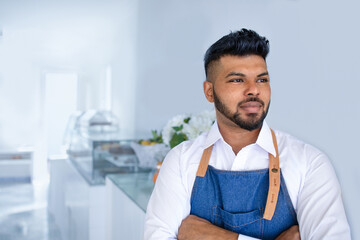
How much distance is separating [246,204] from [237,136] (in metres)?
0.21

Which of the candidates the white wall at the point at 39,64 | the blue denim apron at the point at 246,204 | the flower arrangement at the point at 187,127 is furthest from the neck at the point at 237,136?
the white wall at the point at 39,64

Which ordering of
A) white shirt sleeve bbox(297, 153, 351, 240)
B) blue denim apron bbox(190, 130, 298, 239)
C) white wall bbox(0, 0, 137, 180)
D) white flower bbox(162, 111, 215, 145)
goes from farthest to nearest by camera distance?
1. white wall bbox(0, 0, 137, 180)
2. white flower bbox(162, 111, 215, 145)
3. blue denim apron bbox(190, 130, 298, 239)
4. white shirt sleeve bbox(297, 153, 351, 240)

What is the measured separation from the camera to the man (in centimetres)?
96

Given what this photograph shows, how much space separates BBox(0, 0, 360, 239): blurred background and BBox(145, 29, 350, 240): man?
0.25 m

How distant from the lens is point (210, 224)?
102 cm

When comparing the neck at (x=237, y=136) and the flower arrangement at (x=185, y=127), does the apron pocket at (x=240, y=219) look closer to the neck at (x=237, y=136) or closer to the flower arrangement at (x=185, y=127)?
the neck at (x=237, y=136)

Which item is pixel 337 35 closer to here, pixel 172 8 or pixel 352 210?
pixel 352 210

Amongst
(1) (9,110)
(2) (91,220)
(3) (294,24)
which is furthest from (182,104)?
(1) (9,110)

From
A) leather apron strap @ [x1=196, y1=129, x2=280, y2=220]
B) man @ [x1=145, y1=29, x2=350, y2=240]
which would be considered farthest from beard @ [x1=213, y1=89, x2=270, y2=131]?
leather apron strap @ [x1=196, y1=129, x2=280, y2=220]

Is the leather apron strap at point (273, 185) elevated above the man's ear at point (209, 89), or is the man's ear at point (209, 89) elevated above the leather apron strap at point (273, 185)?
the man's ear at point (209, 89)

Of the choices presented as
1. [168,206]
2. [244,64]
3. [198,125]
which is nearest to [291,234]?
[168,206]

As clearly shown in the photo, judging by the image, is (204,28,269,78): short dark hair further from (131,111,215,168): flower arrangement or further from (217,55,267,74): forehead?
(131,111,215,168): flower arrangement

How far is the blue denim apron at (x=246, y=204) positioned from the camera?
0.99 metres

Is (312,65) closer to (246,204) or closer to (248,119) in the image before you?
(248,119)
